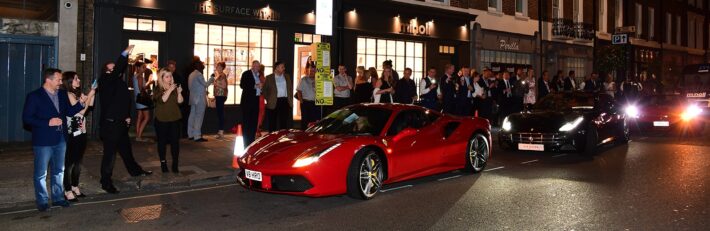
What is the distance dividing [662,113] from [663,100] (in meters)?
1.01

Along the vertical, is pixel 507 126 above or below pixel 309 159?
above

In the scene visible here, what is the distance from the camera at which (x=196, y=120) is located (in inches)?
535

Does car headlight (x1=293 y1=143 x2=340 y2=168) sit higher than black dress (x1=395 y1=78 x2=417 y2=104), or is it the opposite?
black dress (x1=395 y1=78 x2=417 y2=104)

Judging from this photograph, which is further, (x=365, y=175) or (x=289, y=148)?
(x=365, y=175)

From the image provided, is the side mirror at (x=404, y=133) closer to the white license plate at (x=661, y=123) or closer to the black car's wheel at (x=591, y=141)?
the black car's wheel at (x=591, y=141)

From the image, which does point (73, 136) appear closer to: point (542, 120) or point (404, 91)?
point (404, 91)

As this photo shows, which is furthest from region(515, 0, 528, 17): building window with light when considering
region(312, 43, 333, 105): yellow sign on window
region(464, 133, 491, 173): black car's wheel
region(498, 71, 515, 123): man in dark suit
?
region(464, 133, 491, 173): black car's wheel

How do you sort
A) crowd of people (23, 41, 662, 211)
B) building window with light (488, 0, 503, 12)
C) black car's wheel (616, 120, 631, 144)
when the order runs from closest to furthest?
crowd of people (23, 41, 662, 211) → black car's wheel (616, 120, 631, 144) → building window with light (488, 0, 503, 12)

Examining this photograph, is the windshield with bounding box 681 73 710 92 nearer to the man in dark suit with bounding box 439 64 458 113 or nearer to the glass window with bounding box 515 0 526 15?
the glass window with bounding box 515 0 526 15

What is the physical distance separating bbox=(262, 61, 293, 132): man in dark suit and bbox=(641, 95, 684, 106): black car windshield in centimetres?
1057

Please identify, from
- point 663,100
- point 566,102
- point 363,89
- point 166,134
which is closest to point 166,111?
point 166,134

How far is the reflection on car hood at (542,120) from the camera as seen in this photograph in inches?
474

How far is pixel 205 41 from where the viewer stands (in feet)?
50.0

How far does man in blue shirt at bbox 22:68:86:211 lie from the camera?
269 inches
